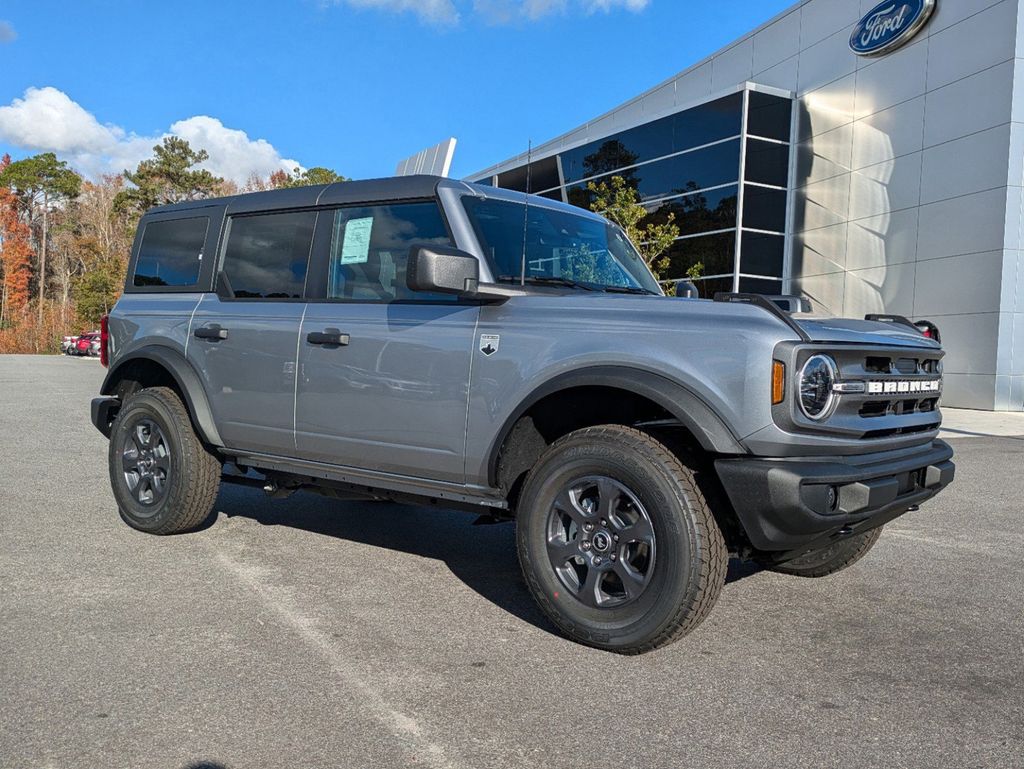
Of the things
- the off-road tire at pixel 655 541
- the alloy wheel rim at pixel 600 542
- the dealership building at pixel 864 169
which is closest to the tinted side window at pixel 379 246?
the off-road tire at pixel 655 541

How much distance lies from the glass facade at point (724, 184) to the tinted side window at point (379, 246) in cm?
1980

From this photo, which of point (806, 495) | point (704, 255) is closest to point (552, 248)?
point (806, 495)

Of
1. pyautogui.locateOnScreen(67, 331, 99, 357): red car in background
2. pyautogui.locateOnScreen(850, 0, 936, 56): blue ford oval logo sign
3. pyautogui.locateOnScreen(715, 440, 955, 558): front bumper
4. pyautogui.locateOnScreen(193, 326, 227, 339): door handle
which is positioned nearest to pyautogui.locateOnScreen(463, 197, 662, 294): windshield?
pyautogui.locateOnScreen(715, 440, 955, 558): front bumper

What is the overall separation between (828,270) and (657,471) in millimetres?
22946

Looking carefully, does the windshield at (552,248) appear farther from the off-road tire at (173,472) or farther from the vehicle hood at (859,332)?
the off-road tire at (173,472)

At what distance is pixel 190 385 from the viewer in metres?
5.15

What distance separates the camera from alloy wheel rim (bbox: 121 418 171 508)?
5.36m

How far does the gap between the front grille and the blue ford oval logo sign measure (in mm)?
21034

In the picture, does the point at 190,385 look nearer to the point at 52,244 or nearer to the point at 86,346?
Answer: the point at 86,346

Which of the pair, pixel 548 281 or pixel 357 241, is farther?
pixel 357 241

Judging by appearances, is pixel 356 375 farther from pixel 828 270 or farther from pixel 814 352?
pixel 828 270

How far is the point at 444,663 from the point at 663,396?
1.35 metres

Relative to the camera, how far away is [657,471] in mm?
3389

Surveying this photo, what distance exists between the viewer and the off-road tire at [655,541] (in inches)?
130
